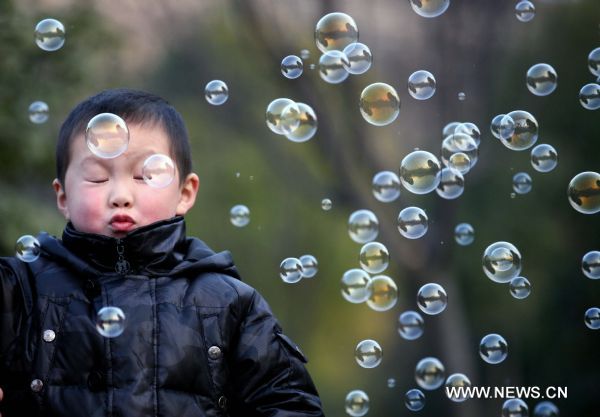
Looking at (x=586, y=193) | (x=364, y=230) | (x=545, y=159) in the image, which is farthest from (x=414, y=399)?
(x=545, y=159)

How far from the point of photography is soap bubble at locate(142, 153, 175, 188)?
108 inches

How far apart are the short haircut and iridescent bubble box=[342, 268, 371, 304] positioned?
1174mm

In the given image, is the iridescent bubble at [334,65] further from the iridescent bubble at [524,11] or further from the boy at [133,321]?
the boy at [133,321]

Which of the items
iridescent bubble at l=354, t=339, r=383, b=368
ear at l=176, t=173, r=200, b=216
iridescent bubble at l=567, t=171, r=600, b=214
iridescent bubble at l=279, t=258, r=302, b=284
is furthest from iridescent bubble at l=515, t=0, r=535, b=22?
ear at l=176, t=173, r=200, b=216

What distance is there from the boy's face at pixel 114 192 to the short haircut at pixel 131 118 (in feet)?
0.13

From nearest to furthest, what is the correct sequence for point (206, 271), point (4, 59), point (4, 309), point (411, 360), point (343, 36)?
point (4, 309), point (206, 271), point (343, 36), point (4, 59), point (411, 360)

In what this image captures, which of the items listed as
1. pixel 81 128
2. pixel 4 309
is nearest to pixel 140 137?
pixel 81 128

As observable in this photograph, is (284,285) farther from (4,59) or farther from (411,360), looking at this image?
(4,59)

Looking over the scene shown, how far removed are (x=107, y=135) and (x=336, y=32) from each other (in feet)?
5.65

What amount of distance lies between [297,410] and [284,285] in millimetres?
10340

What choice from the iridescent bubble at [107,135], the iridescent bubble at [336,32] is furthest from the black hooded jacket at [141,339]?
the iridescent bubble at [336,32]

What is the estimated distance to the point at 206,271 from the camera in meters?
2.80

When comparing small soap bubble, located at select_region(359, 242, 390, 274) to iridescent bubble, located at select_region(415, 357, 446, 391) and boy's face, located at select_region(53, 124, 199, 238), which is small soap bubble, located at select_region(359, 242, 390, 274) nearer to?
iridescent bubble, located at select_region(415, 357, 446, 391)

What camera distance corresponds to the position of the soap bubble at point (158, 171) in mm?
2736
